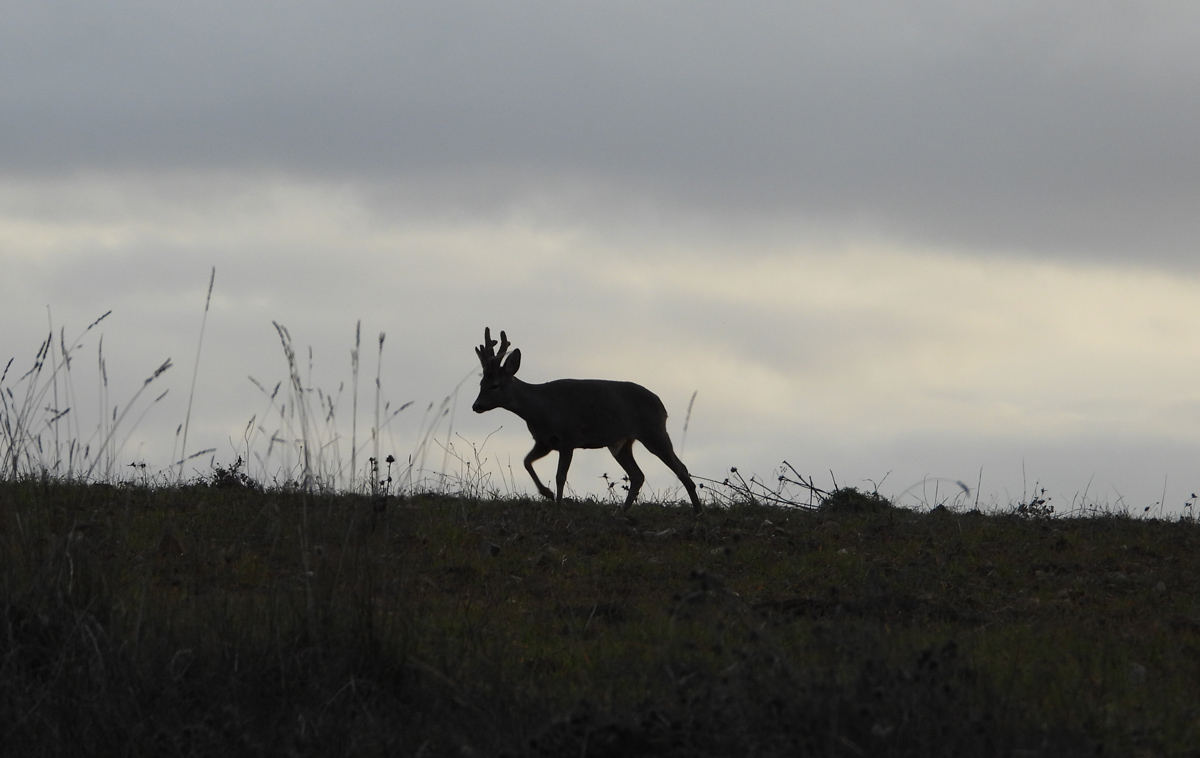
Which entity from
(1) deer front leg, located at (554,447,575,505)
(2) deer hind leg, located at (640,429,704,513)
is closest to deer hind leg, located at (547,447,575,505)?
(1) deer front leg, located at (554,447,575,505)

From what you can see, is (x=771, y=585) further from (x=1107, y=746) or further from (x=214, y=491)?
(x=214, y=491)

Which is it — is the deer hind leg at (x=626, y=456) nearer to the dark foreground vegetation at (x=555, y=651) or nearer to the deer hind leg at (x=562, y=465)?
the deer hind leg at (x=562, y=465)

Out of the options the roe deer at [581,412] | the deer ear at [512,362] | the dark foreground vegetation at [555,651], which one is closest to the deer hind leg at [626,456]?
the roe deer at [581,412]

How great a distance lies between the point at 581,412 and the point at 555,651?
7974mm

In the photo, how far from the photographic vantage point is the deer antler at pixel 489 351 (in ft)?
47.6

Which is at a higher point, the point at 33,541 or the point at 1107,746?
the point at 33,541

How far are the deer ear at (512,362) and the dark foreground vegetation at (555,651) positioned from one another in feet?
18.7

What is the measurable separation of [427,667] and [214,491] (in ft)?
20.3

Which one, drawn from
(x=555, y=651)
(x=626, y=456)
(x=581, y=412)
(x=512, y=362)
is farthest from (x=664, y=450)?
(x=555, y=651)

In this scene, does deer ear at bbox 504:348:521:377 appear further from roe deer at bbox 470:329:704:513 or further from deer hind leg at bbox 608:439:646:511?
deer hind leg at bbox 608:439:646:511

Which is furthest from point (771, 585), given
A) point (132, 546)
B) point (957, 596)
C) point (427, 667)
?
point (132, 546)

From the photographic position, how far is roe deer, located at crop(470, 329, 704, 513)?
46.4 feet

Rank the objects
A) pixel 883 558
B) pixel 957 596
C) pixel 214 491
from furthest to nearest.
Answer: pixel 214 491 → pixel 883 558 → pixel 957 596

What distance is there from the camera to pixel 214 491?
11.0m
